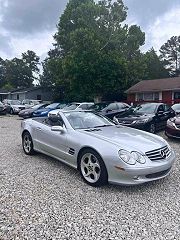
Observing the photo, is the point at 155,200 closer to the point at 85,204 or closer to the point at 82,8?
the point at 85,204

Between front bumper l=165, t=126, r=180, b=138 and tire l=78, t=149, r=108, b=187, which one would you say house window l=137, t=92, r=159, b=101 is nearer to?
front bumper l=165, t=126, r=180, b=138

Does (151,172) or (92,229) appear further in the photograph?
(151,172)

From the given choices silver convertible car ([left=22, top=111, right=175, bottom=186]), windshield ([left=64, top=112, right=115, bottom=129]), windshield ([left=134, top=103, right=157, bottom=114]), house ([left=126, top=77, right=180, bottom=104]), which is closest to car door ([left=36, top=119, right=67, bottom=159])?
silver convertible car ([left=22, top=111, right=175, bottom=186])

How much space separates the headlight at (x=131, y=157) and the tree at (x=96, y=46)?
2046 centimetres

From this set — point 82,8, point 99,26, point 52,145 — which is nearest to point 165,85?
point 99,26

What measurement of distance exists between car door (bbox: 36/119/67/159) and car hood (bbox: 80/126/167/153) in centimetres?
57

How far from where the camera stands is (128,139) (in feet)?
15.4

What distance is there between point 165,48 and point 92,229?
2491 inches

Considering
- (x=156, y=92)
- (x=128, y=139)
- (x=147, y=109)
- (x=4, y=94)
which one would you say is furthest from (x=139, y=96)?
(x=128, y=139)

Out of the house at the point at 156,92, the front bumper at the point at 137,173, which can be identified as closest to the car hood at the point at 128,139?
the front bumper at the point at 137,173

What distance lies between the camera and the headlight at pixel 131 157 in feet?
13.5

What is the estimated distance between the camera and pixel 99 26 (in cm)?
2733

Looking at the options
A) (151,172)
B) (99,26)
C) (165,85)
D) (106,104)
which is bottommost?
(151,172)

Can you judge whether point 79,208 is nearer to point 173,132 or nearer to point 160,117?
point 173,132
